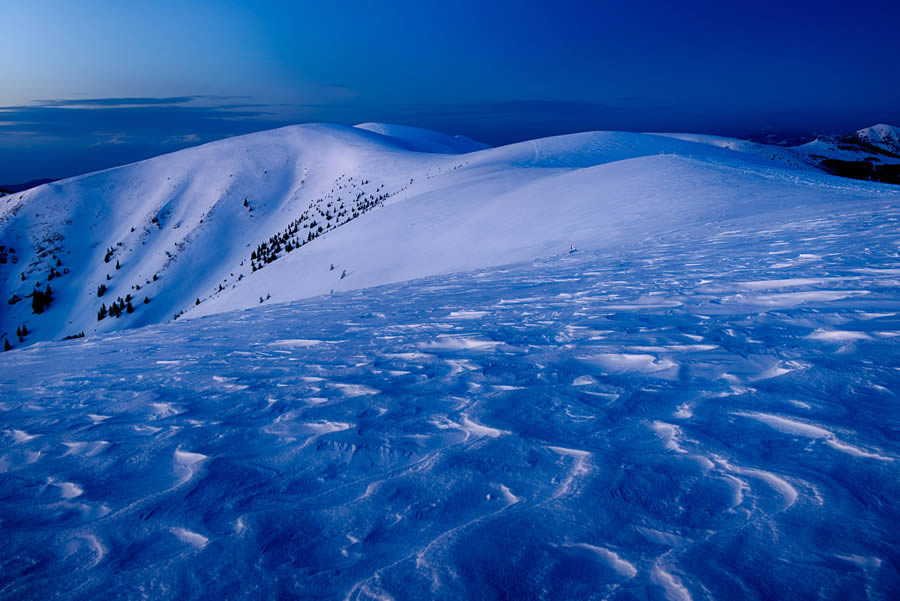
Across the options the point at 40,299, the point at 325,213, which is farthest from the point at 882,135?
the point at 40,299

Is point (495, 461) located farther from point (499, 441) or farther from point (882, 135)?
point (882, 135)

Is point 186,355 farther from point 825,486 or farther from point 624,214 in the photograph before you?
→ point 624,214

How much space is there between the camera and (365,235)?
1938 cm

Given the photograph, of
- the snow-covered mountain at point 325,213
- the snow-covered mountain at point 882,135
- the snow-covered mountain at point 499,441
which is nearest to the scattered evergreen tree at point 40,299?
the snow-covered mountain at point 325,213

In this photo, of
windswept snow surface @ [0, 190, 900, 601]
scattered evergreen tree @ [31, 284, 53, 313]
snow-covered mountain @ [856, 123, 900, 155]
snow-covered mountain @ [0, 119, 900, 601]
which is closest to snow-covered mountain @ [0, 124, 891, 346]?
scattered evergreen tree @ [31, 284, 53, 313]

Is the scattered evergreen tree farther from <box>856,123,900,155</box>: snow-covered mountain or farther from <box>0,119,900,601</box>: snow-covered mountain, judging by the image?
<box>856,123,900,155</box>: snow-covered mountain

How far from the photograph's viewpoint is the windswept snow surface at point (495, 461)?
1.60m

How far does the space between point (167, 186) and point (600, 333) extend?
5091 cm

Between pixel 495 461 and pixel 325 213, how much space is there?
36.0 m

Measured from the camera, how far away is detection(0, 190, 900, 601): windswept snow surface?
1.60 metres

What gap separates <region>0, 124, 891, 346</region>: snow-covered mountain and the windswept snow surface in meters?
7.08

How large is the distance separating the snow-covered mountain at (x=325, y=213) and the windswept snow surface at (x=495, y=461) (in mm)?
7077

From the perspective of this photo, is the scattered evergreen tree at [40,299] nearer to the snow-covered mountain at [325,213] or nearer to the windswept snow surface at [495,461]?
the snow-covered mountain at [325,213]

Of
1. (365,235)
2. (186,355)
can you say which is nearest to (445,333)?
(186,355)
